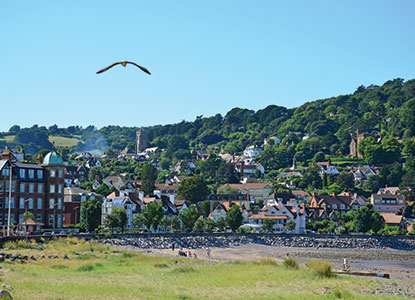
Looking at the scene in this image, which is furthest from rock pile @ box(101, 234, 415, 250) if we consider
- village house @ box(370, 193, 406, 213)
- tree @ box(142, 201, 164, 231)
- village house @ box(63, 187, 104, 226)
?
village house @ box(370, 193, 406, 213)

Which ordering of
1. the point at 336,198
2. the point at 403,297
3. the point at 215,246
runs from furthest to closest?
1. the point at 336,198
2. the point at 215,246
3. the point at 403,297

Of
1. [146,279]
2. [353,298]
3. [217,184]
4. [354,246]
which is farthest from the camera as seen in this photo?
[217,184]

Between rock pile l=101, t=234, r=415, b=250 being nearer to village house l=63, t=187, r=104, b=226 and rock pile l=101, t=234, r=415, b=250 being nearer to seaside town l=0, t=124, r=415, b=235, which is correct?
seaside town l=0, t=124, r=415, b=235

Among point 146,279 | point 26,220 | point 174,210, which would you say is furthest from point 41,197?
point 174,210

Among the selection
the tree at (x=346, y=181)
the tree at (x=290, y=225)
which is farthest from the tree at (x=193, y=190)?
the tree at (x=346, y=181)

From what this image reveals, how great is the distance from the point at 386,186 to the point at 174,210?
70.3 metres

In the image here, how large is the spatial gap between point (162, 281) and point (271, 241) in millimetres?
65159

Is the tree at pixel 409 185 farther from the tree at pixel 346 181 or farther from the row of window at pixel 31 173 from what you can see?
the row of window at pixel 31 173

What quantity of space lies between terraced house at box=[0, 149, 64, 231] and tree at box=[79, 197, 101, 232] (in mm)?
3833

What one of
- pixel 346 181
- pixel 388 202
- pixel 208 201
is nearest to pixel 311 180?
pixel 346 181

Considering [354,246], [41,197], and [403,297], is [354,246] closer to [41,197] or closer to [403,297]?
[41,197]

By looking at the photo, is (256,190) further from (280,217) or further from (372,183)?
(280,217)

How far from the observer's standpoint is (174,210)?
126 metres

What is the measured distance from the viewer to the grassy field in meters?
33.4
